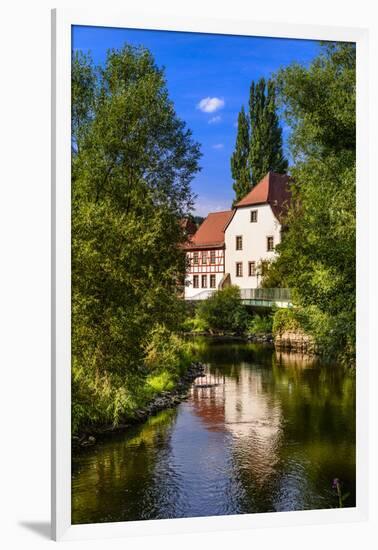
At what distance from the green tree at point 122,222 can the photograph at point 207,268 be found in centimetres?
Result: 1

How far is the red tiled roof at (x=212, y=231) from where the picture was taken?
21.7 feet

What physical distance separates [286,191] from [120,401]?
2403 mm

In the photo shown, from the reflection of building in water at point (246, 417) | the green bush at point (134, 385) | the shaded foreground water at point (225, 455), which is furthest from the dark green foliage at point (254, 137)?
the reflection of building in water at point (246, 417)

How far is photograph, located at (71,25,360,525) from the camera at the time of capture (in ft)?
20.3

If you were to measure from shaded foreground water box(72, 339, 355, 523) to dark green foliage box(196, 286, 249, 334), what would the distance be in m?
0.28

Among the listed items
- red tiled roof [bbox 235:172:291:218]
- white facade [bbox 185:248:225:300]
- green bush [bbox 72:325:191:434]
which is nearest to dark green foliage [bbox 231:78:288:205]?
red tiled roof [bbox 235:172:291:218]

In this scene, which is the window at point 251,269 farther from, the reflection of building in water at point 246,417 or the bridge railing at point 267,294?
the reflection of building in water at point 246,417

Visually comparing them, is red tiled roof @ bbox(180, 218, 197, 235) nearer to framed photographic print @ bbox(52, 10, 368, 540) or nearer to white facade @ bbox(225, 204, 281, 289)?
framed photographic print @ bbox(52, 10, 368, 540)

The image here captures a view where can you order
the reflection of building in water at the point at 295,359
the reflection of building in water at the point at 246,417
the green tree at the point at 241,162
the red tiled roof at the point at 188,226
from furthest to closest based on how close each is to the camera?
the reflection of building in water at the point at 295,359 < the red tiled roof at the point at 188,226 < the green tree at the point at 241,162 < the reflection of building in water at the point at 246,417

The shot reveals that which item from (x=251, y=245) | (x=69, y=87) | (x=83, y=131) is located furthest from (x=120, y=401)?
(x=69, y=87)

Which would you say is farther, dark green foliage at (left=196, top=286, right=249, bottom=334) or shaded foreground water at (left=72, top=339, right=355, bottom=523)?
dark green foliage at (left=196, top=286, right=249, bottom=334)

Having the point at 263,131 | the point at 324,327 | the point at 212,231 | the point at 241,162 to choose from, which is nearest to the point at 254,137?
the point at 263,131

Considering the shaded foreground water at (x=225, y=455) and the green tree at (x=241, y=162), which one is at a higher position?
the green tree at (x=241, y=162)

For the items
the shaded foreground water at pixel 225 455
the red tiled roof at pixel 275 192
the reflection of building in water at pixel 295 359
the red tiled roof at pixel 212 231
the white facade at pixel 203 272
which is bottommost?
the shaded foreground water at pixel 225 455
